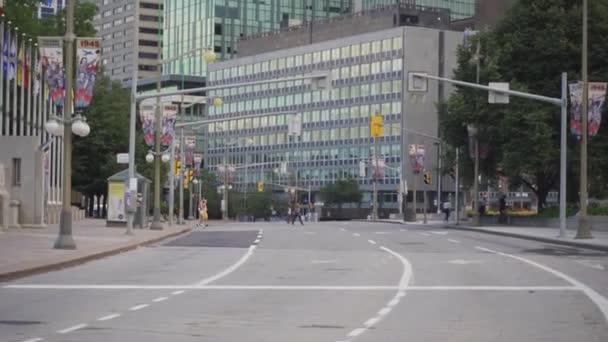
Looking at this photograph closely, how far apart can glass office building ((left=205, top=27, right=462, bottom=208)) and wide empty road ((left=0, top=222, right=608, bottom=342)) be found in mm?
110176

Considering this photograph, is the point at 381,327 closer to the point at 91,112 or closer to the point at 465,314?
the point at 465,314

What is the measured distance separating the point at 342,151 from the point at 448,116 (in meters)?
86.8

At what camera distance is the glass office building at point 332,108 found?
479 ft

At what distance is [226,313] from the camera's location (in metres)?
16.3

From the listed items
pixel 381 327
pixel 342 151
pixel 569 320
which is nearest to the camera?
pixel 381 327

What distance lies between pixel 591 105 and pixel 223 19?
484 feet

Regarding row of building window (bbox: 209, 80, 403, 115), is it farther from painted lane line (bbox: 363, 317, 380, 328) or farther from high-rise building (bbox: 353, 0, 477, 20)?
painted lane line (bbox: 363, 317, 380, 328)

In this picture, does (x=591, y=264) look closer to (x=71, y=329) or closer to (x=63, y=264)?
(x=63, y=264)

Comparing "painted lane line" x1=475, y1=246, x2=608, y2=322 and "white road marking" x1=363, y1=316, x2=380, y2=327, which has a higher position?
"painted lane line" x1=475, y1=246, x2=608, y2=322

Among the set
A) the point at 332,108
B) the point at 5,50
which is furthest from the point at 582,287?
the point at 332,108

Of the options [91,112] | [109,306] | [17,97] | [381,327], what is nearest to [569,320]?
[381,327]

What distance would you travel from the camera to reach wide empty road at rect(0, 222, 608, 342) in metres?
14.0

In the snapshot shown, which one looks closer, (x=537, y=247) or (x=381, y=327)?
(x=381, y=327)

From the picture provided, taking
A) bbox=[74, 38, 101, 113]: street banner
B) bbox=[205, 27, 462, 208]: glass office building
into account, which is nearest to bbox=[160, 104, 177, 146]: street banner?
bbox=[74, 38, 101, 113]: street banner
